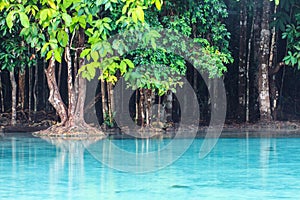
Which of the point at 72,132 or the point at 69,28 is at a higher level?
the point at 69,28

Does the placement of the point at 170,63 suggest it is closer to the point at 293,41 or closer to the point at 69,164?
the point at 293,41

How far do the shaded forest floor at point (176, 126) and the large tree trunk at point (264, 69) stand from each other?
0.90ft

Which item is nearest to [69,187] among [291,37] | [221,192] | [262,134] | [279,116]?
[221,192]

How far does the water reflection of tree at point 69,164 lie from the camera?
6.00m

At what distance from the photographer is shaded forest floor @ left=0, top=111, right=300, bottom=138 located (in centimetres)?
1206

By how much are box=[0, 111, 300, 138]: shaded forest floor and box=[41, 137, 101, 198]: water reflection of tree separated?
53.5 inches

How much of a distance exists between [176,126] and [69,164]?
599cm

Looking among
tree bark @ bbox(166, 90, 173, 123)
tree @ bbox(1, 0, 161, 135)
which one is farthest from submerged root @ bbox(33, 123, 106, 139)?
tree bark @ bbox(166, 90, 173, 123)

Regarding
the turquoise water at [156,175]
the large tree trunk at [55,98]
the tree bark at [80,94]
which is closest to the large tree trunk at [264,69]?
the tree bark at [80,94]

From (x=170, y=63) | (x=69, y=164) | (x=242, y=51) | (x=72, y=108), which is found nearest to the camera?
(x=69, y=164)

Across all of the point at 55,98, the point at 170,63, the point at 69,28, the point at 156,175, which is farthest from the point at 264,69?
the point at 156,175

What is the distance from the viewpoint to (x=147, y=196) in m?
5.39

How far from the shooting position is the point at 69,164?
24.3 feet

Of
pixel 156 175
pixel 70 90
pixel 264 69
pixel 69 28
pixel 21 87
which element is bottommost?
pixel 156 175
